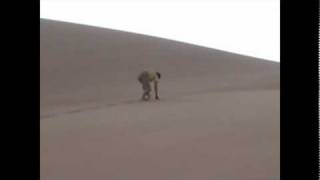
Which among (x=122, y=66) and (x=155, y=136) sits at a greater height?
(x=122, y=66)

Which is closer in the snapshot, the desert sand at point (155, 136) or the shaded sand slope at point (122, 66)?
the desert sand at point (155, 136)

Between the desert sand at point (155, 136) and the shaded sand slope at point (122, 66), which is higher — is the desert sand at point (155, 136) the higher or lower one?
the lower one

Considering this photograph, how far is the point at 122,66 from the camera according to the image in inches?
1241

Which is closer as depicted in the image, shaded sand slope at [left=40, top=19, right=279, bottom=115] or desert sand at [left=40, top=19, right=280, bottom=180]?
desert sand at [left=40, top=19, right=280, bottom=180]

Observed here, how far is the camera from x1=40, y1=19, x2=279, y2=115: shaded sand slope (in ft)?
76.8

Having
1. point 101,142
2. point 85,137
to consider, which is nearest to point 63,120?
point 85,137

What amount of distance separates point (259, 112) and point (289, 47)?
9.05 metres

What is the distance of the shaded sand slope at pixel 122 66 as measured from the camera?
76.8ft

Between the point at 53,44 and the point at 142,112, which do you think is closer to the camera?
the point at 142,112

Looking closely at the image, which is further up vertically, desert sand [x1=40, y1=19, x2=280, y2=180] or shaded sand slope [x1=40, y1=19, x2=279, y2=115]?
shaded sand slope [x1=40, y1=19, x2=279, y2=115]

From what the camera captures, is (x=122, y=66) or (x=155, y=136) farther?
(x=122, y=66)
